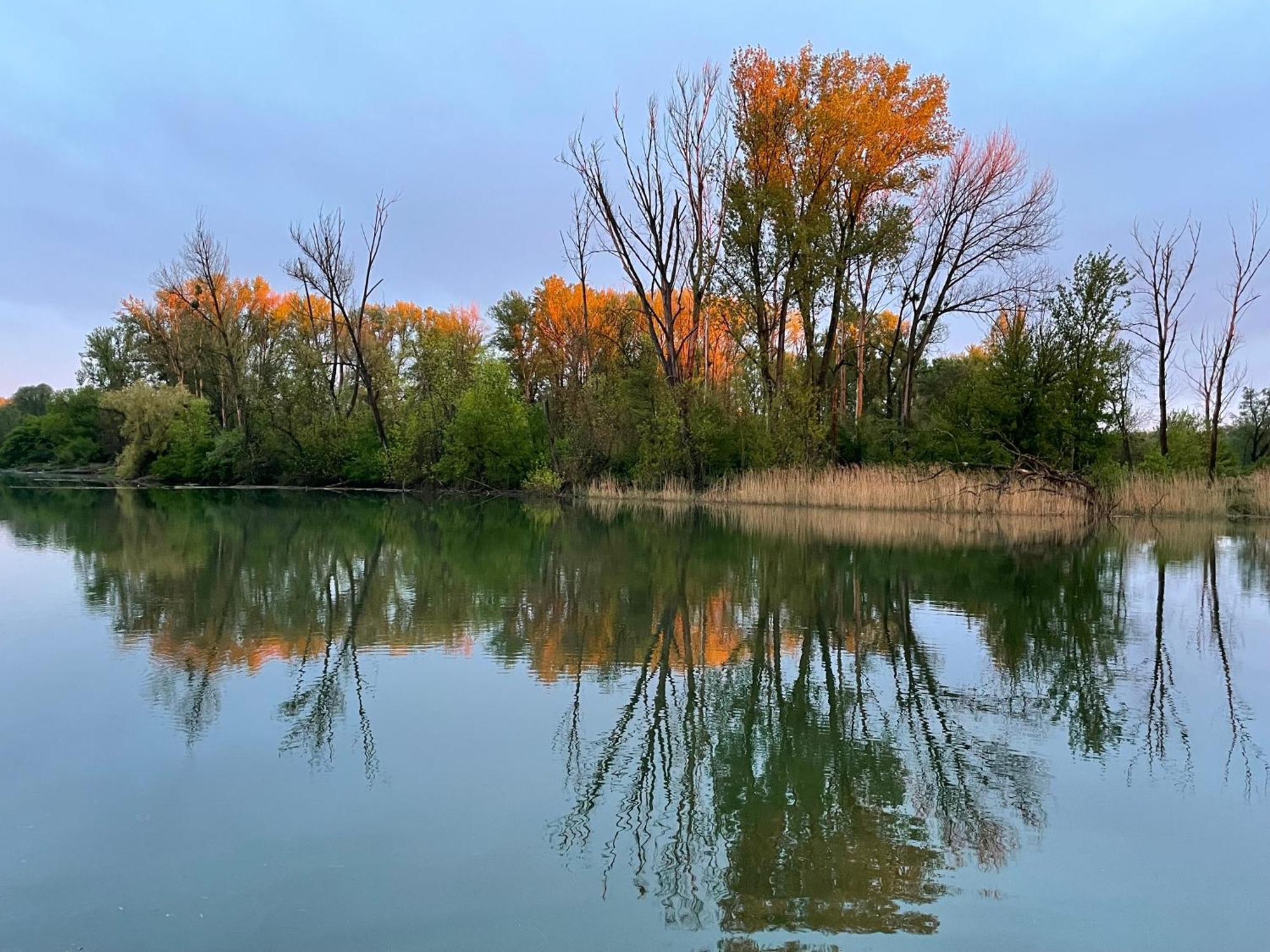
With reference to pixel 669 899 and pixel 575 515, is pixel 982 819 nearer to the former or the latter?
pixel 669 899

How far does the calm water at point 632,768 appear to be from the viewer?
2635mm

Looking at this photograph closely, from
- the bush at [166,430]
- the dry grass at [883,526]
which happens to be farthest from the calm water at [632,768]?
the bush at [166,430]

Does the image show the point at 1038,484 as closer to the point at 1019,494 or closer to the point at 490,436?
the point at 1019,494

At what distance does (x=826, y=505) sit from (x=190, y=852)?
19316 mm

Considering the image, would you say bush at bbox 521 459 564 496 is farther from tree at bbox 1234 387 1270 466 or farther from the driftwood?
tree at bbox 1234 387 1270 466

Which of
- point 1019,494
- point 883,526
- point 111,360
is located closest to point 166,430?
point 111,360

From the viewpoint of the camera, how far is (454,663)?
5629mm

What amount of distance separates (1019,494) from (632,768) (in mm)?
17156

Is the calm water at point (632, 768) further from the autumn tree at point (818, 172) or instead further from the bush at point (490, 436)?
the bush at point (490, 436)

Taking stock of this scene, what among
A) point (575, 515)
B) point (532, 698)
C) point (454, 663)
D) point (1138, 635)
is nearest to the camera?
point (532, 698)

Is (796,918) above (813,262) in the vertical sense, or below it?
below

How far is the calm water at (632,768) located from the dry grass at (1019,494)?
10.3 metres

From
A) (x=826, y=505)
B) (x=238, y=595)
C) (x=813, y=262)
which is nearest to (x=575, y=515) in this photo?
(x=826, y=505)

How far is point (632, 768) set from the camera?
381 centimetres
